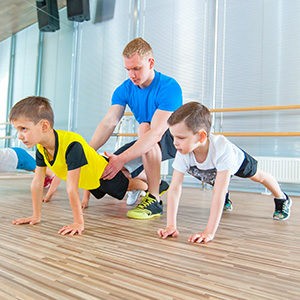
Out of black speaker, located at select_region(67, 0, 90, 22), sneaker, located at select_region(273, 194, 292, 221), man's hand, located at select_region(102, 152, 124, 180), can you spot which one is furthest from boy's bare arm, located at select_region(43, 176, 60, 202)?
black speaker, located at select_region(67, 0, 90, 22)

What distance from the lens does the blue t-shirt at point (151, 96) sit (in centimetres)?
140

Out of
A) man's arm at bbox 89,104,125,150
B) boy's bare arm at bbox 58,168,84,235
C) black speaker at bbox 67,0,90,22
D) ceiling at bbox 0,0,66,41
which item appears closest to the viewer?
boy's bare arm at bbox 58,168,84,235

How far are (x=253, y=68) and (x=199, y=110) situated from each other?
236 cm

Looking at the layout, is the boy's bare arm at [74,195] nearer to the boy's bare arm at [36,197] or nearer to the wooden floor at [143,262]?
the wooden floor at [143,262]

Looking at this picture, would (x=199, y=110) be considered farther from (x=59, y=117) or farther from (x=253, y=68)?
(x=59, y=117)

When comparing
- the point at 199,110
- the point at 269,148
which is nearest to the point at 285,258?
the point at 199,110

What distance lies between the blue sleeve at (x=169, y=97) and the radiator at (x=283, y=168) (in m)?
1.64

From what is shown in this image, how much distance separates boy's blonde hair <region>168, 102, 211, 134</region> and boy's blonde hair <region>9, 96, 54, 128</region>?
415 mm

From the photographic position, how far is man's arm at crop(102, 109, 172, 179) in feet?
4.28

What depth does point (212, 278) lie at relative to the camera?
2.06 feet

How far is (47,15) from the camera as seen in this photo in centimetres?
420

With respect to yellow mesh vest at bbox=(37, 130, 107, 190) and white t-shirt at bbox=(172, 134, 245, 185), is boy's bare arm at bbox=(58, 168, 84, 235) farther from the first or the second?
white t-shirt at bbox=(172, 134, 245, 185)

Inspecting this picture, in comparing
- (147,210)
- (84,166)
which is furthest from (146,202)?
(84,166)

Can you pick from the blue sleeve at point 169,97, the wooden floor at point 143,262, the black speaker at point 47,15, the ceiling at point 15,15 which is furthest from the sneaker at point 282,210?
the black speaker at point 47,15
